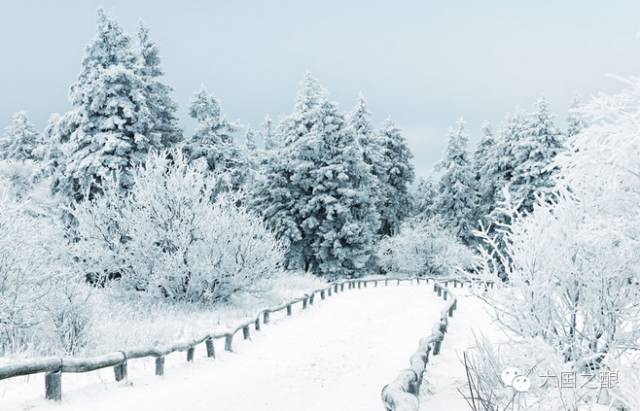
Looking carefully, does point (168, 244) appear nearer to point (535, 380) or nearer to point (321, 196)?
point (535, 380)

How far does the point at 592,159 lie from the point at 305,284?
1030 inches

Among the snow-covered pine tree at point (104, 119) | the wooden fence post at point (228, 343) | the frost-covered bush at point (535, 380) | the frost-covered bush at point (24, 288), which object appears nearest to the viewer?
the frost-covered bush at point (535, 380)

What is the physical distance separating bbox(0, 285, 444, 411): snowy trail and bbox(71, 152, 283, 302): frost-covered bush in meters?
3.13

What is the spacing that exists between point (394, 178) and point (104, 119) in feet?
99.2

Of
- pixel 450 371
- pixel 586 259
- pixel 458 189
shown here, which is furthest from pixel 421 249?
pixel 586 259

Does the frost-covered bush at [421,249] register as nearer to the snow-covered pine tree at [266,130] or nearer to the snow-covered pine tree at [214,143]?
the snow-covered pine tree at [214,143]

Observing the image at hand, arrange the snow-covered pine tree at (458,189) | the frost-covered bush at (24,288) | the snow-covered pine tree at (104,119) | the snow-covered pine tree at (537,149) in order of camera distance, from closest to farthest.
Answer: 1. the frost-covered bush at (24,288)
2. the snow-covered pine tree at (104,119)
3. the snow-covered pine tree at (537,149)
4. the snow-covered pine tree at (458,189)

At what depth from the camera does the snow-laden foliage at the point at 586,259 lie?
6152mm

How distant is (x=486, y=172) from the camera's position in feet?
160

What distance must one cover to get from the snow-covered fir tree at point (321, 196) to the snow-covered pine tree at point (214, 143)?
435 centimetres

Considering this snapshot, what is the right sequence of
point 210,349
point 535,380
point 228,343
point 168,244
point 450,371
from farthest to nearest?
point 168,244, point 228,343, point 210,349, point 450,371, point 535,380

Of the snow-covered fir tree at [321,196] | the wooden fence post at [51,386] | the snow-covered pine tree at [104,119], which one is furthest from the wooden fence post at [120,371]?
the snow-covered fir tree at [321,196]

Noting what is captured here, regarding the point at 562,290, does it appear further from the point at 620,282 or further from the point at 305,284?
the point at 305,284

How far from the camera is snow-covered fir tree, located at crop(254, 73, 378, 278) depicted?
38.0 m
